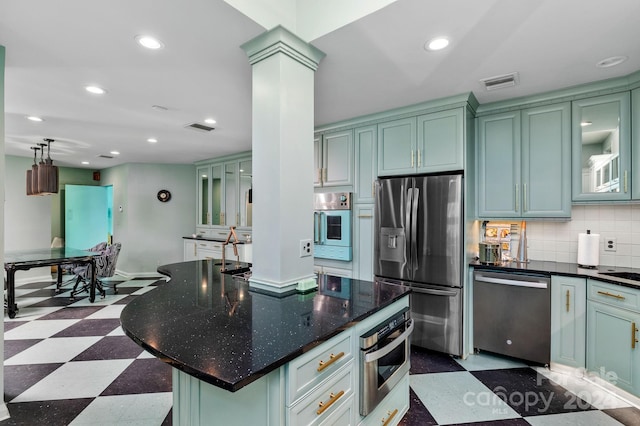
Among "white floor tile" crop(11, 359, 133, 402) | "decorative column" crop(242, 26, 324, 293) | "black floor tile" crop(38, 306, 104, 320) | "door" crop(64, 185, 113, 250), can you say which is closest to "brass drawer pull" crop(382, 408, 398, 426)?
"decorative column" crop(242, 26, 324, 293)

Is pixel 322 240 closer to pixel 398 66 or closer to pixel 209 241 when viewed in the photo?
pixel 398 66

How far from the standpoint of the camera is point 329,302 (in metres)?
1.64

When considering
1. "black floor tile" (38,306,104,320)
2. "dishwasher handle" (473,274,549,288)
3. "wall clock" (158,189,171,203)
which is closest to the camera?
"dishwasher handle" (473,274,549,288)

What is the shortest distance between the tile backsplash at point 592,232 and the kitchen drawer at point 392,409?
2024 mm

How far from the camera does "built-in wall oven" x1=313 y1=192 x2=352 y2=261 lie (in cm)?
341

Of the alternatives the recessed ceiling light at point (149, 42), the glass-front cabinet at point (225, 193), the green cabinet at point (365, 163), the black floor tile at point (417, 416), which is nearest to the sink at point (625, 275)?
the black floor tile at point (417, 416)

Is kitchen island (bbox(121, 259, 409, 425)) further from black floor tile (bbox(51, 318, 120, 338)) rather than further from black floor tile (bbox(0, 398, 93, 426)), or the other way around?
black floor tile (bbox(51, 318, 120, 338))

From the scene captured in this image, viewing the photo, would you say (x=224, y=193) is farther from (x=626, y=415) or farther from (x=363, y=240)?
(x=626, y=415)

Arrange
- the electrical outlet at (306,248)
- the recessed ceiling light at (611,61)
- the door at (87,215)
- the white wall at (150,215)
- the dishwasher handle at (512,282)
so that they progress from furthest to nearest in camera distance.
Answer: the door at (87,215) < the white wall at (150,215) < the dishwasher handle at (512,282) < the recessed ceiling light at (611,61) < the electrical outlet at (306,248)

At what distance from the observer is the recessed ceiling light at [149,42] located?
1.86 metres

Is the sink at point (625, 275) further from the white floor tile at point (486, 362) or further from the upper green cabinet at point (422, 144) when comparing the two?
the upper green cabinet at point (422, 144)

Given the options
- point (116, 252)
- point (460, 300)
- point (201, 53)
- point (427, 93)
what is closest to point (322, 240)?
point (460, 300)

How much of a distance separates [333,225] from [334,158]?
77 cm

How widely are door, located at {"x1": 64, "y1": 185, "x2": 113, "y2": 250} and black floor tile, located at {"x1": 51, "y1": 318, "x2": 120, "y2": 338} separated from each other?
4.01 meters
